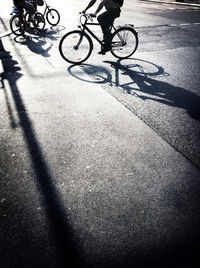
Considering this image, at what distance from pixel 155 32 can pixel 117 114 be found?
785 cm

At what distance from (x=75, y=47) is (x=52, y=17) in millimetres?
6138

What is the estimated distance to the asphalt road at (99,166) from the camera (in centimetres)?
249

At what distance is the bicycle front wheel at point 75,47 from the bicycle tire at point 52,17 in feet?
17.6

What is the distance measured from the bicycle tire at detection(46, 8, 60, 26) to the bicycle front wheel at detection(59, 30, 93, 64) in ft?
17.6

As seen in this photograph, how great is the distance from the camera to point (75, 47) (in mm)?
6527

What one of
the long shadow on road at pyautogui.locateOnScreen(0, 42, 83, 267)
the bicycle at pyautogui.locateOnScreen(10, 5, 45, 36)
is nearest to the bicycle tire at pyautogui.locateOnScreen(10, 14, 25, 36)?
the bicycle at pyautogui.locateOnScreen(10, 5, 45, 36)

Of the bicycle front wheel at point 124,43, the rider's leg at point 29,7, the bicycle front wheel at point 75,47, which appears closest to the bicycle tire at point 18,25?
the rider's leg at point 29,7

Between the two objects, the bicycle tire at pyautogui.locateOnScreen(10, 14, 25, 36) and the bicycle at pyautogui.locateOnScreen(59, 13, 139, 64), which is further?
the bicycle tire at pyautogui.locateOnScreen(10, 14, 25, 36)

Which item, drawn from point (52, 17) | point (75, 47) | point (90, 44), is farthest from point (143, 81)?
point (52, 17)

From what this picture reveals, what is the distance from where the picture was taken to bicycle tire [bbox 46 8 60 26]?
1138 centimetres

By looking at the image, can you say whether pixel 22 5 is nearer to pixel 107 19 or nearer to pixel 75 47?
Result: pixel 75 47

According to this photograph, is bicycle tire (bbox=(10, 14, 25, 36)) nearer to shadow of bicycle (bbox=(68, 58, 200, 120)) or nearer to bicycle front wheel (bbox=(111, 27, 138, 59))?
shadow of bicycle (bbox=(68, 58, 200, 120))

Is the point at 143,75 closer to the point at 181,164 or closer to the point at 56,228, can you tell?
the point at 181,164

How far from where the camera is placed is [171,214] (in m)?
2.84
